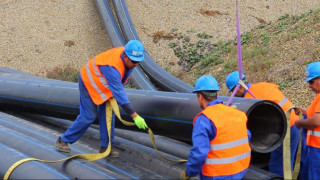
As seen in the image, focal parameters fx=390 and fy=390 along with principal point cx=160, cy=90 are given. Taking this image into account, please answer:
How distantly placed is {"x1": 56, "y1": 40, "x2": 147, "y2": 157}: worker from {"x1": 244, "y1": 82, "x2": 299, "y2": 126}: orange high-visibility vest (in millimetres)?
1392

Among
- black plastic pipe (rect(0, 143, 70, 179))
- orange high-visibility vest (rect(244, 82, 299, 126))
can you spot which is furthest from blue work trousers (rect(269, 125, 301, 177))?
black plastic pipe (rect(0, 143, 70, 179))

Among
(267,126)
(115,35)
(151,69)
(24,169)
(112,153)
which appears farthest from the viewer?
(115,35)

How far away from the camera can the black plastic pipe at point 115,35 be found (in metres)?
12.4

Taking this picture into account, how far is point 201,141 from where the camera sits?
315 centimetres

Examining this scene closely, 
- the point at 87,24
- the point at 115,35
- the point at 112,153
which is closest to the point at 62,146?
the point at 112,153

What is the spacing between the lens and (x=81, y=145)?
17.0ft

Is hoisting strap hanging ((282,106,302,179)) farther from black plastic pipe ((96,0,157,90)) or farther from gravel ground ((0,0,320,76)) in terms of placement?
gravel ground ((0,0,320,76))

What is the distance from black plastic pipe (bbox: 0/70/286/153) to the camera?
163 inches

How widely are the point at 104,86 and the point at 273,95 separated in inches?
77.5

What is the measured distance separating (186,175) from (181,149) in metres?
1.49

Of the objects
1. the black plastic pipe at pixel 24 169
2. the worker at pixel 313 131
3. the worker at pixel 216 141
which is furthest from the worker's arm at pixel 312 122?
the black plastic pipe at pixel 24 169

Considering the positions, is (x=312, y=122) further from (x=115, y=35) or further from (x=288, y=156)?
(x=115, y=35)

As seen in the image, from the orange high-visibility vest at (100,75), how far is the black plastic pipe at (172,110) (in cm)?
59

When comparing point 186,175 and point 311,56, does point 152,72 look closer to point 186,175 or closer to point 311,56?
point 311,56
